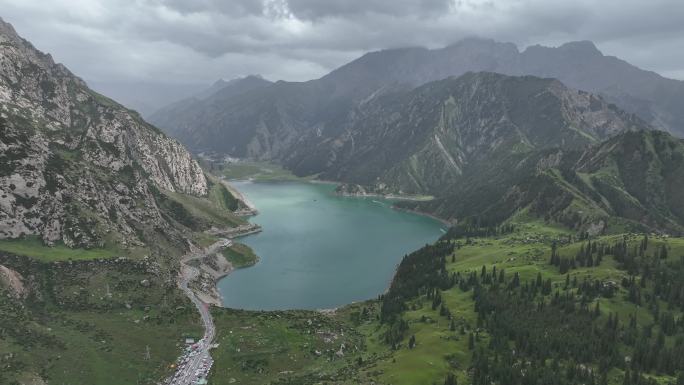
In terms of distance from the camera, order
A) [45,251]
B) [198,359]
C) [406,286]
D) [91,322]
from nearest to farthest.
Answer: [198,359]
[91,322]
[45,251]
[406,286]

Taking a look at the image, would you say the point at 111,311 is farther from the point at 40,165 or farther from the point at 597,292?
the point at 597,292

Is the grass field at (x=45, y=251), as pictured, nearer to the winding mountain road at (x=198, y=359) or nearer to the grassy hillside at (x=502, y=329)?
the winding mountain road at (x=198, y=359)

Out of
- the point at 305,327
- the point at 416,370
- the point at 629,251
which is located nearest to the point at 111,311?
the point at 305,327

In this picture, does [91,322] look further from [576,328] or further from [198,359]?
[576,328]

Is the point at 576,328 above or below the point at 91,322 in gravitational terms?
above

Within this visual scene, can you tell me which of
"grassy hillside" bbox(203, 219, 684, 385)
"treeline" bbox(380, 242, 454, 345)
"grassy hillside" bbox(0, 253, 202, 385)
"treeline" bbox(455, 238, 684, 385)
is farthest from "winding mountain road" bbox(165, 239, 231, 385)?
"treeline" bbox(455, 238, 684, 385)

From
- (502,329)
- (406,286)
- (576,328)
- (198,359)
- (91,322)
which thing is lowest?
(198,359)

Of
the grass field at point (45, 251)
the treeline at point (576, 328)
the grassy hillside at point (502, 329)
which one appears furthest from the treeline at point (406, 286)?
the grass field at point (45, 251)

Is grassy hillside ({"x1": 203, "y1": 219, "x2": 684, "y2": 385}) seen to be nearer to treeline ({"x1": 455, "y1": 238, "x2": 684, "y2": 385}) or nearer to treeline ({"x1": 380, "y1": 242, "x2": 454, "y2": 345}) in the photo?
treeline ({"x1": 455, "y1": 238, "x2": 684, "y2": 385})

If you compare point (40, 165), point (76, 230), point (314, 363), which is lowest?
point (314, 363)

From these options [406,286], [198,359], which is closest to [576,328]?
[406,286]

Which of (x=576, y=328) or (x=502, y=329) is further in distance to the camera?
(x=502, y=329)
